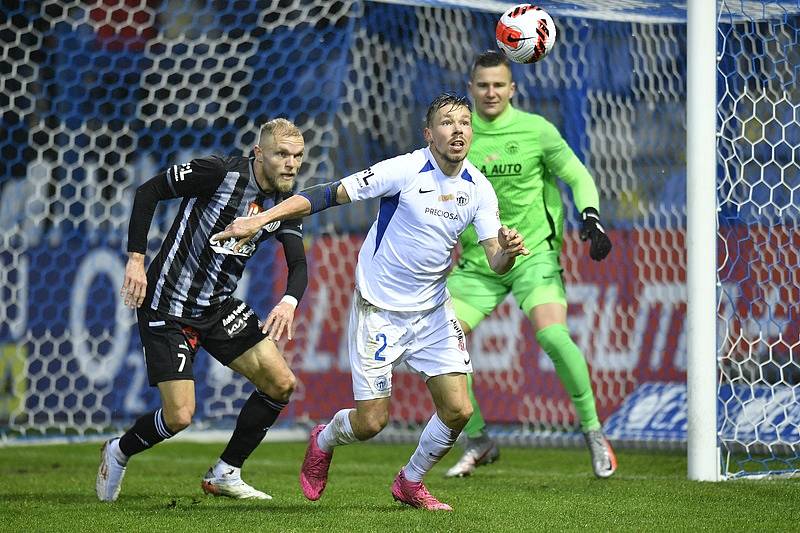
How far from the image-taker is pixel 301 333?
34.0 feet

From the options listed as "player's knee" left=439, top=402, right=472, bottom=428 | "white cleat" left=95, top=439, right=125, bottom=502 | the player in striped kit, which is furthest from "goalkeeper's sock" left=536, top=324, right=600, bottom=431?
"white cleat" left=95, top=439, right=125, bottom=502

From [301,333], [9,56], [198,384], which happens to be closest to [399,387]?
[301,333]

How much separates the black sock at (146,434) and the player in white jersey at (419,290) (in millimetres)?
1111

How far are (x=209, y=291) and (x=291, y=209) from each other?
112cm

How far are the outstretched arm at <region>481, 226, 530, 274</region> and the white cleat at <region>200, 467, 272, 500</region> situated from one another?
181cm

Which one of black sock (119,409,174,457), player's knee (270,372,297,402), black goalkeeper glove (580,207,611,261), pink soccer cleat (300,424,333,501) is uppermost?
black goalkeeper glove (580,207,611,261)

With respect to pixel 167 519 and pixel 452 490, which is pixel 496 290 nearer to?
pixel 452 490

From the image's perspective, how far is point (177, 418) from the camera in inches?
242

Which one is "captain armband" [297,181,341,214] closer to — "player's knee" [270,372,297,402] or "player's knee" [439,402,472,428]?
"player's knee" [439,402,472,428]

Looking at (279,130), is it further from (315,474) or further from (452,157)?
(315,474)

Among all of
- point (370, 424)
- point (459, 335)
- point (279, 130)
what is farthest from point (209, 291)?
point (459, 335)

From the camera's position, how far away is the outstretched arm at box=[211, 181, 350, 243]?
5.21 m

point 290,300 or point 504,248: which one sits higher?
point 504,248

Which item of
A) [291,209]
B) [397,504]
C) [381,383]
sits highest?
[291,209]
